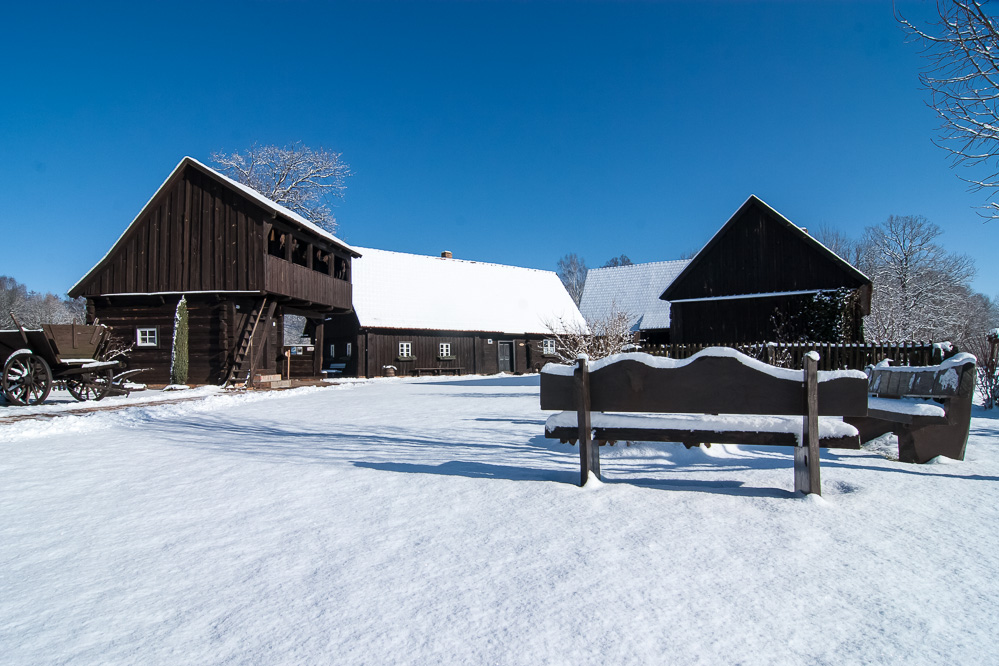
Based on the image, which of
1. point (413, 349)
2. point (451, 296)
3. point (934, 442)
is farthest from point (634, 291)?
point (934, 442)

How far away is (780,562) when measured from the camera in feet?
9.04

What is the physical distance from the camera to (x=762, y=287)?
1988 cm

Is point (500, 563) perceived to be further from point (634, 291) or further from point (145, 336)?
point (634, 291)

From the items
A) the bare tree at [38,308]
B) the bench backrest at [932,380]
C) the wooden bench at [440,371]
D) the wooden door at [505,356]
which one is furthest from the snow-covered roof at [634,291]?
the bare tree at [38,308]

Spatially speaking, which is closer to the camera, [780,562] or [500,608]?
[500,608]

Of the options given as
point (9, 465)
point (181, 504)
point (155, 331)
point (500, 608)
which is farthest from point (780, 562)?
point (155, 331)

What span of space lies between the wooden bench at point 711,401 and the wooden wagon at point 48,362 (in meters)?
12.0

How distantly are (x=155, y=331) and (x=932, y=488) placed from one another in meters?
21.5

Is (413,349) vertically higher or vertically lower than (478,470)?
higher

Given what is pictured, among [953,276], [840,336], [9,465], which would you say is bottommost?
[9,465]

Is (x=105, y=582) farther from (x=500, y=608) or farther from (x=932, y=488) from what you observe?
(x=932, y=488)

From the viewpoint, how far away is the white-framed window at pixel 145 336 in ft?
63.5

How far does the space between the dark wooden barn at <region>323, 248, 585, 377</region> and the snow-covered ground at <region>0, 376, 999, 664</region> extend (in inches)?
865

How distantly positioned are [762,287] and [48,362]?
67.3 feet
